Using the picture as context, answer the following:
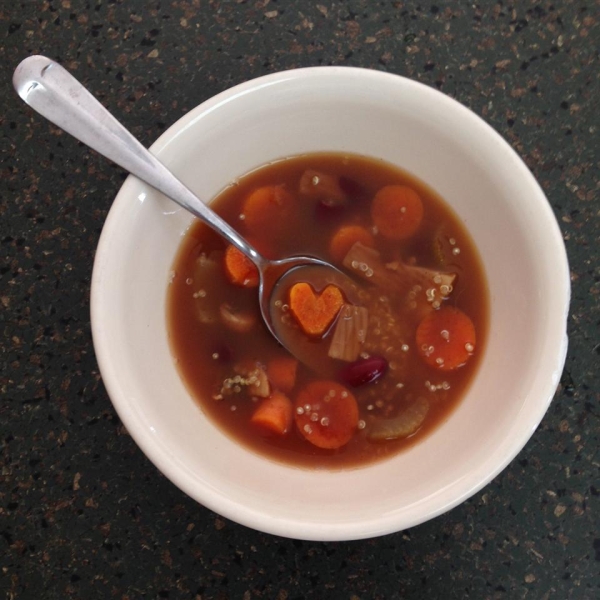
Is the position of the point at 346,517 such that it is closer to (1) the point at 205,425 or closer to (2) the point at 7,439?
(1) the point at 205,425

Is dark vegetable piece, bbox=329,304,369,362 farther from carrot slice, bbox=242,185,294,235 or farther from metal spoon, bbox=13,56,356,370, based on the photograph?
metal spoon, bbox=13,56,356,370

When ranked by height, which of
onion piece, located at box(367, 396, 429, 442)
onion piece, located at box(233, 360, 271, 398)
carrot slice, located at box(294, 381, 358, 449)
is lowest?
onion piece, located at box(367, 396, 429, 442)

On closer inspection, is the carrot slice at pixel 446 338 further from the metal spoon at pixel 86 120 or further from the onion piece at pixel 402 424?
the metal spoon at pixel 86 120

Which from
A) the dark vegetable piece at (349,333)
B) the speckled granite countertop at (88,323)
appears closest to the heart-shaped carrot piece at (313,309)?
the dark vegetable piece at (349,333)

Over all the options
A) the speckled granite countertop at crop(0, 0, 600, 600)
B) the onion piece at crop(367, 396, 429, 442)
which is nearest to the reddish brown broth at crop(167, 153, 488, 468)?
the onion piece at crop(367, 396, 429, 442)

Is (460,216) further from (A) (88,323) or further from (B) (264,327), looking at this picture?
(A) (88,323)

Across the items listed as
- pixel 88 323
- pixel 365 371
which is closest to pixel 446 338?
pixel 365 371

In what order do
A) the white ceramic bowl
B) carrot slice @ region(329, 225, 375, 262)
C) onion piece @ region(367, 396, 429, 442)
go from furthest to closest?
carrot slice @ region(329, 225, 375, 262)
onion piece @ region(367, 396, 429, 442)
the white ceramic bowl

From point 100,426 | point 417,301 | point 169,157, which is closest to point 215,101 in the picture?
point 169,157
